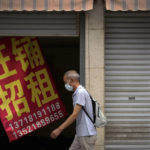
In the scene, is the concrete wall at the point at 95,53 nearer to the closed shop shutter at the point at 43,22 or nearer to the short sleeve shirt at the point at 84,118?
the closed shop shutter at the point at 43,22

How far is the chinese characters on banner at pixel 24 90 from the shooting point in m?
7.59

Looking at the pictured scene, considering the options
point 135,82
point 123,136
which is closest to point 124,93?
point 135,82

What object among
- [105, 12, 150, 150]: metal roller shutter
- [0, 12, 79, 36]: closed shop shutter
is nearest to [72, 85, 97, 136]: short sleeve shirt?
[105, 12, 150, 150]: metal roller shutter

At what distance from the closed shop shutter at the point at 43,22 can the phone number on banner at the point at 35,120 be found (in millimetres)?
1761

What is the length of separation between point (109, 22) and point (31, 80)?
207 centimetres

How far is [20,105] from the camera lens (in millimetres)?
7695

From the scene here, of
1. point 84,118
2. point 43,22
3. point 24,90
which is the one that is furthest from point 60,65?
point 84,118

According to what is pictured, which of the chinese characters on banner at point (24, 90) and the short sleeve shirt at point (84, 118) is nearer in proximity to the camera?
the short sleeve shirt at point (84, 118)

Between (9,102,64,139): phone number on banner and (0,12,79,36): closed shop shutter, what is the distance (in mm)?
1761

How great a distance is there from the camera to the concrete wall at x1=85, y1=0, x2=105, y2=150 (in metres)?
6.91

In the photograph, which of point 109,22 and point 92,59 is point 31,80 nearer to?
point 92,59

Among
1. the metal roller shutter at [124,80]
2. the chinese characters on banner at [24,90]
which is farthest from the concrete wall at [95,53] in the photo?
the chinese characters on banner at [24,90]

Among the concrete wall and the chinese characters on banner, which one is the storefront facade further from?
the chinese characters on banner

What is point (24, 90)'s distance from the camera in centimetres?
772
